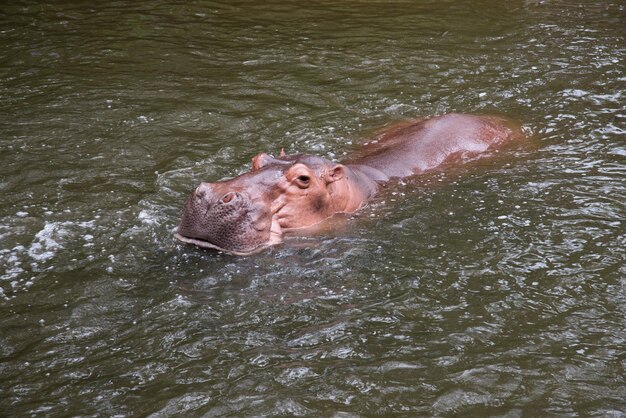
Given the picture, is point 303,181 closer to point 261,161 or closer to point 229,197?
point 261,161

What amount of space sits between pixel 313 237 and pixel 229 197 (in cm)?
76

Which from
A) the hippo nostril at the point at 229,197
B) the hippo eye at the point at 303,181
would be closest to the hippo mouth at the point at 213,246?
the hippo nostril at the point at 229,197

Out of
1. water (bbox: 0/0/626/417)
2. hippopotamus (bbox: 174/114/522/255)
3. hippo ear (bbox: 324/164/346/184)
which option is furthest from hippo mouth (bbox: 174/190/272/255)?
hippo ear (bbox: 324/164/346/184)

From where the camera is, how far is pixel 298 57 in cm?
1048

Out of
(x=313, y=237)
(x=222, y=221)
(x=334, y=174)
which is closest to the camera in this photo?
(x=222, y=221)

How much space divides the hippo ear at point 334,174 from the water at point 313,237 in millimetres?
355

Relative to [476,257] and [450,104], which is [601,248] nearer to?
[476,257]

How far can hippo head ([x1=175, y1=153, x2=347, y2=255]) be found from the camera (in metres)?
5.74

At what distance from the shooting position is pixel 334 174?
648 cm

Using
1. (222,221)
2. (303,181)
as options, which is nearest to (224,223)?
(222,221)

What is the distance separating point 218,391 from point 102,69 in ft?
21.6

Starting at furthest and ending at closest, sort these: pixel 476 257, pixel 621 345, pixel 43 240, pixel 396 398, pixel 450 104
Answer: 1. pixel 450 104
2. pixel 43 240
3. pixel 476 257
4. pixel 621 345
5. pixel 396 398

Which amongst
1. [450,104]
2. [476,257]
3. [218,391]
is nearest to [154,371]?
[218,391]

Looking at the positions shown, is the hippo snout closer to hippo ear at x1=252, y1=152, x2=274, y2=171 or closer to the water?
the water
